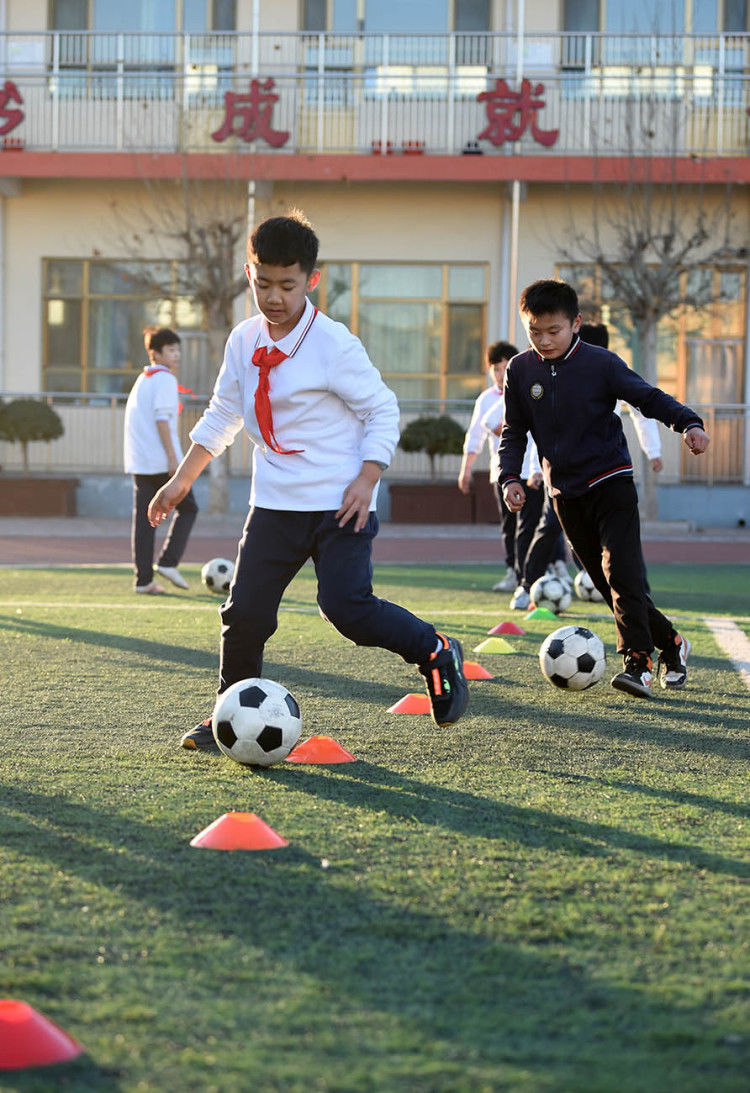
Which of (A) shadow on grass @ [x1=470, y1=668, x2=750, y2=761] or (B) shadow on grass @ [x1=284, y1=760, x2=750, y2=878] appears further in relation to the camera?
(A) shadow on grass @ [x1=470, y1=668, x2=750, y2=761]

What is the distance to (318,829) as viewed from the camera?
13.0ft

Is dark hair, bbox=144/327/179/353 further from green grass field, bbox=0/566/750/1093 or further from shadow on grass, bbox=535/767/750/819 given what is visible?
shadow on grass, bbox=535/767/750/819

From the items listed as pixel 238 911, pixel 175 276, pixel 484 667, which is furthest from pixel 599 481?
pixel 175 276

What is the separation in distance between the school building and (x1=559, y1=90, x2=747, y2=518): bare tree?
81 millimetres

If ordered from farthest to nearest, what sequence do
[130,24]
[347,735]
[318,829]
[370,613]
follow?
[130,24] < [347,735] < [370,613] < [318,829]

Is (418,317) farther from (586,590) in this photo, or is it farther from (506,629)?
(506,629)

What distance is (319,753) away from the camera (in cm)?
495

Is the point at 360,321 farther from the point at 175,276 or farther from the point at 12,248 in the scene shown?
the point at 12,248

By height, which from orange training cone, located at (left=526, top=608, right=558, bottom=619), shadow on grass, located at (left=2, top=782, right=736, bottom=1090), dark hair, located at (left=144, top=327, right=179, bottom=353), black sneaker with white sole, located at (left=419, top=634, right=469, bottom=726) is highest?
dark hair, located at (left=144, top=327, right=179, bottom=353)

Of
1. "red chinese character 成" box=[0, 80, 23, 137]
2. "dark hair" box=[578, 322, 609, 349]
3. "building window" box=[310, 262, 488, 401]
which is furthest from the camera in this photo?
"building window" box=[310, 262, 488, 401]

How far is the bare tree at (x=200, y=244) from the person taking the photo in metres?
21.0

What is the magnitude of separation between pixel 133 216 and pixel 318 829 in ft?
70.4

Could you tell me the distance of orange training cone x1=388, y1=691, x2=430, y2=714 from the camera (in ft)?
19.7

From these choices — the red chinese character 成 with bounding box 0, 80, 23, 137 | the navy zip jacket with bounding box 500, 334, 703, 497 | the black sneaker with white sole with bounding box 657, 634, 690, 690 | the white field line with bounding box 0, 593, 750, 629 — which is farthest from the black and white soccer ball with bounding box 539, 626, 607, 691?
the red chinese character 成 with bounding box 0, 80, 23, 137
